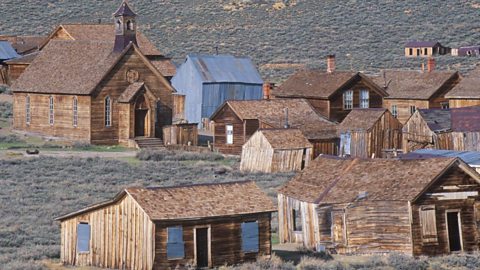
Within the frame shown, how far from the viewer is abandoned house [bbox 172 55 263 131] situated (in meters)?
71.1

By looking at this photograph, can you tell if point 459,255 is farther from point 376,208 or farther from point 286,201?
point 286,201

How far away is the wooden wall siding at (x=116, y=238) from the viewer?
1144 inches

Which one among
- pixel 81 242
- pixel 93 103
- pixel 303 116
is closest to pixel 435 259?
pixel 81 242

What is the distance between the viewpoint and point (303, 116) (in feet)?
192

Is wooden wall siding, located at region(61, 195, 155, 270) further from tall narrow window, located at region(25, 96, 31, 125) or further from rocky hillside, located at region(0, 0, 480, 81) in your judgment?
rocky hillside, located at region(0, 0, 480, 81)

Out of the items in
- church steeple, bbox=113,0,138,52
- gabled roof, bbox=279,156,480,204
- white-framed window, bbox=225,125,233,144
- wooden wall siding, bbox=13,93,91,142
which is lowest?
gabled roof, bbox=279,156,480,204

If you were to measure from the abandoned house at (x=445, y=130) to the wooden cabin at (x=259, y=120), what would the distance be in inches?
166

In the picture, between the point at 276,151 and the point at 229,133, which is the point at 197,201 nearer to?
the point at 276,151

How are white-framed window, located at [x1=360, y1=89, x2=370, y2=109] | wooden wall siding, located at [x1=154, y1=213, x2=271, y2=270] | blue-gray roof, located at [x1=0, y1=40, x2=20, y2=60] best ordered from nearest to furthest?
wooden wall siding, located at [x1=154, y1=213, x2=271, y2=270] < white-framed window, located at [x1=360, y1=89, x2=370, y2=109] < blue-gray roof, located at [x1=0, y1=40, x2=20, y2=60]

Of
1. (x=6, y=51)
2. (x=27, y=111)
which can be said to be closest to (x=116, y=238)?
(x=27, y=111)

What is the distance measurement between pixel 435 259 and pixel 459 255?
3.00 ft

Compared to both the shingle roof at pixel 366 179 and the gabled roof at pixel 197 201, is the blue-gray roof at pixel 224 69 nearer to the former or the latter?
the shingle roof at pixel 366 179

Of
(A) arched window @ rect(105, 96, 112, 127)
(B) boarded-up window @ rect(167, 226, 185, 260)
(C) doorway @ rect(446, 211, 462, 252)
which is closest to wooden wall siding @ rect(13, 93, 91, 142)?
(A) arched window @ rect(105, 96, 112, 127)

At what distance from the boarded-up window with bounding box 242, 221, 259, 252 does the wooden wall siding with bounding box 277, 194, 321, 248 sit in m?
2.81
